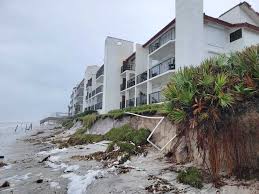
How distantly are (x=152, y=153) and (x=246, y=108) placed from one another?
5823 millimetres

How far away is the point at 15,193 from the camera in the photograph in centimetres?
960

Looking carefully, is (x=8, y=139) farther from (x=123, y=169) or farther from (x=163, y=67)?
(x=123, y=169)

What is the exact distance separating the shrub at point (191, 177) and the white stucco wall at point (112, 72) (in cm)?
2842

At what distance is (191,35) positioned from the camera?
71.3 ft

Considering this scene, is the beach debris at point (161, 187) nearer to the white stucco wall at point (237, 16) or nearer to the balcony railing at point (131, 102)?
the white stucco wall at point (237, 16)

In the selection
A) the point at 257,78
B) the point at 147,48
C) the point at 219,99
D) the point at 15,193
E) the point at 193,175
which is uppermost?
the point at 147,48

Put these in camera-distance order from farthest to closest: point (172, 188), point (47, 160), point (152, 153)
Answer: point (47, 160)
point (152, 153)
point (172, 188)

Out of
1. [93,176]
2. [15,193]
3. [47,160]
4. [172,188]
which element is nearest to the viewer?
[172,188]

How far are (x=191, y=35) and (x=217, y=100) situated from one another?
13797mm

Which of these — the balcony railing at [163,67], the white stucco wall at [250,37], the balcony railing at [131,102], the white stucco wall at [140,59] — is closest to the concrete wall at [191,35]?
the balcony railing at [163,67]

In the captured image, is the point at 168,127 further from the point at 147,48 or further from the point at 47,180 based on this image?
the point at 147,48

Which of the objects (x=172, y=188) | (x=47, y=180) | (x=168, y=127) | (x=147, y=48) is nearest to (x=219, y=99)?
(x=172, y=188)

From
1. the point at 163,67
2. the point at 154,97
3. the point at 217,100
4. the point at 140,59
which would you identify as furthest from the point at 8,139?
the point at 217,100

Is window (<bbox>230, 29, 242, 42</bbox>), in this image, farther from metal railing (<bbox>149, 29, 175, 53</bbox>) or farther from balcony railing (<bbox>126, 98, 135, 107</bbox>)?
balcony railing (<bbox>126, 98, 135, 107</bbox>)
